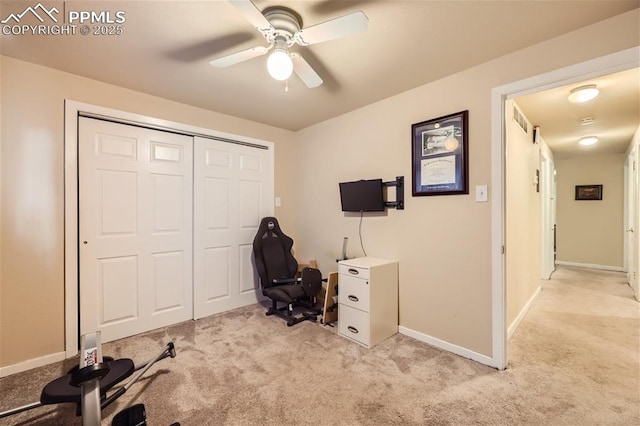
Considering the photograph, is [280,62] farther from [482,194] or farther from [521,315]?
[521,315]

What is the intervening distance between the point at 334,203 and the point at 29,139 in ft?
9.45

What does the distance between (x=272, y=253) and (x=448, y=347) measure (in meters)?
2.10

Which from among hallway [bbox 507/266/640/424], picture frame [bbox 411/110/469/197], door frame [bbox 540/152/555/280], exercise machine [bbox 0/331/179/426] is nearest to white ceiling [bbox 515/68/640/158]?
door frame [bbox 540/152/555/280]

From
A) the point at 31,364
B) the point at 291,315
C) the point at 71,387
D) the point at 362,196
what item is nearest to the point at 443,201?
the point at 362,196

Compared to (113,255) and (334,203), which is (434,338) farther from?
(113,255)

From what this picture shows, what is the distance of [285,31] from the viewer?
166 cm

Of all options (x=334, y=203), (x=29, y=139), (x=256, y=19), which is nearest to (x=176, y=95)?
(x=29, y=139)

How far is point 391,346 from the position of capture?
2.49m

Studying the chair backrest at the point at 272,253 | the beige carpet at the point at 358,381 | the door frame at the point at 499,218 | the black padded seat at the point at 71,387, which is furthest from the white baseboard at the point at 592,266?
the black padded seat at the point at 71,387

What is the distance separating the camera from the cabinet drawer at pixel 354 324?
248cm

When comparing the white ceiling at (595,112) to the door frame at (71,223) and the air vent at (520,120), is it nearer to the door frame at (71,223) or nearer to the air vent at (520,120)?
the air vent at (520,120)

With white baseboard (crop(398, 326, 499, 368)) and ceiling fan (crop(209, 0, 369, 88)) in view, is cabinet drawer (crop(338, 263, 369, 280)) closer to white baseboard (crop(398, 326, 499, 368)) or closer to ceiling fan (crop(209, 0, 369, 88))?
white baseboard (crop(398, 326, 499, 368))

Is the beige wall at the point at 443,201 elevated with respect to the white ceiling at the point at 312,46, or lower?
lower

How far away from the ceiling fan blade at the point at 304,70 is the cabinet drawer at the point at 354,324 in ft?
6.60
